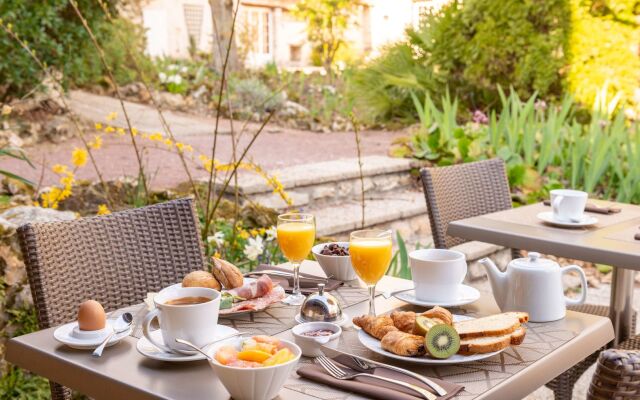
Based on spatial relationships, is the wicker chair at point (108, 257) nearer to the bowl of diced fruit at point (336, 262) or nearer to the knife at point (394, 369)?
the bowl of diced fruit at point (336, 262)

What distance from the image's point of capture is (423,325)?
1.53 metres

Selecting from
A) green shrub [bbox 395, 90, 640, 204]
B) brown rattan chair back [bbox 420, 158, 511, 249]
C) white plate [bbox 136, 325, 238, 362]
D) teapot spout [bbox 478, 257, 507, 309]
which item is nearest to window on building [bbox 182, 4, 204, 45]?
green shrub [bbox 395, 90, 640, 204]

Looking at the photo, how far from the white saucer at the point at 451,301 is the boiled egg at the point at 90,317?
2.20 feet

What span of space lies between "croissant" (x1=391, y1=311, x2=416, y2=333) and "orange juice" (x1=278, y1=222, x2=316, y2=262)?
381mm

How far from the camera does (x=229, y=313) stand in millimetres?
1756

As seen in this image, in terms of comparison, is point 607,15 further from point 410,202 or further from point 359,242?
point 359,242

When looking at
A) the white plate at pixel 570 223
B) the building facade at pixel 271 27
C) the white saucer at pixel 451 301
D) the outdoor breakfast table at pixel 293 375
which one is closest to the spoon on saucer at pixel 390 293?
the white saucer at pixel 451 301

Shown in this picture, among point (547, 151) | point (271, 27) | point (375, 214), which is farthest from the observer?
point (271, 27)

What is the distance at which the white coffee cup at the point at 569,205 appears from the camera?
2.67 meters

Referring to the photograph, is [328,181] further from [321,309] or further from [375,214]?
[321,309]

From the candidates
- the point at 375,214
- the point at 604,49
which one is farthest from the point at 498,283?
the point at 604,49

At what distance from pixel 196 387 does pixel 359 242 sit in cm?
55

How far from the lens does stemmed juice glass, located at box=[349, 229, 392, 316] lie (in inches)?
68.6

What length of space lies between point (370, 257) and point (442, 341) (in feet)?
1.05
